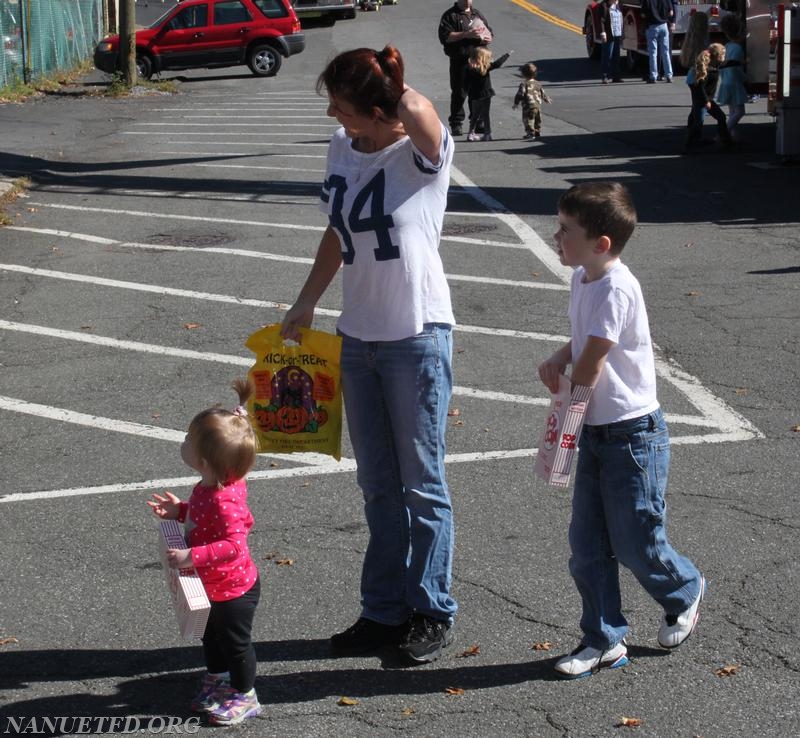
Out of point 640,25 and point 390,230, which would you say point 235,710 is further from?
point 640,25

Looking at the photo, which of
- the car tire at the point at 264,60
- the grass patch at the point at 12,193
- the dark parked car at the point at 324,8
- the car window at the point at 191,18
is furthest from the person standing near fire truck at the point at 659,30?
the dark parked car at the point at 324,8

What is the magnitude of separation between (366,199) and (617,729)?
71.1 inches

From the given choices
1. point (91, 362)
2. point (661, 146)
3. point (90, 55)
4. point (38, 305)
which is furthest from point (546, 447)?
point (90, 55)

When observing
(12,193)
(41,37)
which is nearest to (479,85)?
(12,193)

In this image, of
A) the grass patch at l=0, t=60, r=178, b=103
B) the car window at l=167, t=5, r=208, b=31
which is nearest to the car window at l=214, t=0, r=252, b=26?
the car window at l=167, t=5, r=208, b=31

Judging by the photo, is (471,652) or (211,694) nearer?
(211,694)

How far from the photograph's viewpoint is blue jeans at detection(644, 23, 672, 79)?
2605cm

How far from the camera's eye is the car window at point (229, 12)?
95.3 feet

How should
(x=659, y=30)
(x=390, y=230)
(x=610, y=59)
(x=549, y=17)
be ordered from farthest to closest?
1. (x=549, y=17)
2. (x=610, y=59)
3. (x=659, y=30)
4. (x=390, y=230)

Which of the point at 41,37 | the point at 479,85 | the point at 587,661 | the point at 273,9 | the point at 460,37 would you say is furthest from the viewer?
the point at 273,9

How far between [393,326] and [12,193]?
11.0 m

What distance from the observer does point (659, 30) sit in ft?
85.6

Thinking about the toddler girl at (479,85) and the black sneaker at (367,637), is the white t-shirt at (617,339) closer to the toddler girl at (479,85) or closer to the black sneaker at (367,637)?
the black sneaker at (367,637)

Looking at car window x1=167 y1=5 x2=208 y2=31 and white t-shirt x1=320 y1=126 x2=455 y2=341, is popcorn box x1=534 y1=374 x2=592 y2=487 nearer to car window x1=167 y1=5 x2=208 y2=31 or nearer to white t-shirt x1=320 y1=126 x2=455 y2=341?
white t-shirt x1=320 y1=126 x2=455 y2=341
